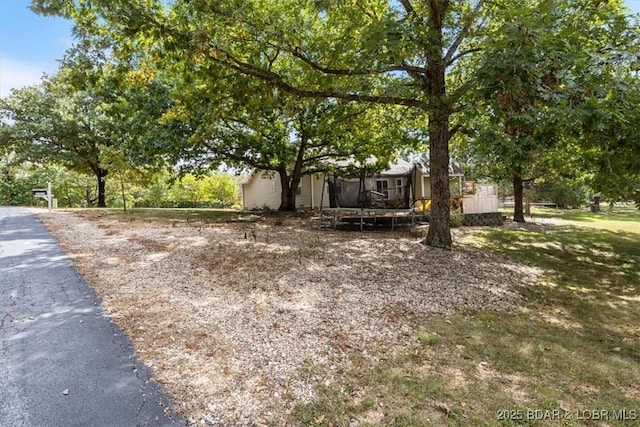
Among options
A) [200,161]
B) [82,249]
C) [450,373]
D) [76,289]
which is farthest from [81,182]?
[450,373]

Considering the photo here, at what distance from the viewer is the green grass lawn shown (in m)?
2.57

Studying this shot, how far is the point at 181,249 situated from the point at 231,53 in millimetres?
4302

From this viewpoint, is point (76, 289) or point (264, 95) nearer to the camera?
point (76, 289)

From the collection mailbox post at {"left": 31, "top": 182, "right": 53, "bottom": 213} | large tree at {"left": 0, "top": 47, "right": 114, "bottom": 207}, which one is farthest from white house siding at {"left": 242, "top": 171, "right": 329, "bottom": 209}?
mailbox post at {"left": 31, "top": 182, "right": 53, "bottom": 213}

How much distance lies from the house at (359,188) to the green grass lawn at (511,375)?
27.5ft

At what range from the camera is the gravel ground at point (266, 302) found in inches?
114

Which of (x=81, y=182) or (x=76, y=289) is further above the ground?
(x=81, y=182)

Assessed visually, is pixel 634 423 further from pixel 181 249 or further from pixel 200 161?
pixel 200 161

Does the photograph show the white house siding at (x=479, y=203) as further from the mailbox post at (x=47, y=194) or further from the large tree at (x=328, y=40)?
the mailbox post at (x=47, y=194)

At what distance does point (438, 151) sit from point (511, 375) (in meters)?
6.17

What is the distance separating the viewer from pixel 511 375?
3.15 metres

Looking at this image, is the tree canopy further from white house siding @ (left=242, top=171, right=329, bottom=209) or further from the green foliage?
the green foliage

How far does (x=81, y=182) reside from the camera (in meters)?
33.3

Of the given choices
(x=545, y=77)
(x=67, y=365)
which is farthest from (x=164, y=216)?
(x=545, y=77)
